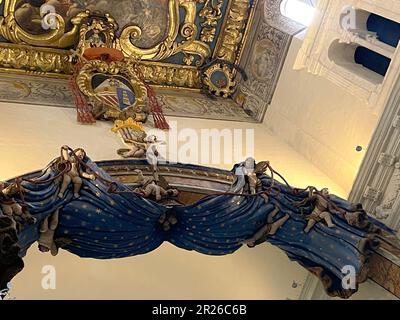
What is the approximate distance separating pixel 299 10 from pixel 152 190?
14.4 ft

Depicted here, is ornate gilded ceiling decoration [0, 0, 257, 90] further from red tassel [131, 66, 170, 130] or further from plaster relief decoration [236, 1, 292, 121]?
red tassel [131, 66, 170, 130]

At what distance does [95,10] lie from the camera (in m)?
9.94

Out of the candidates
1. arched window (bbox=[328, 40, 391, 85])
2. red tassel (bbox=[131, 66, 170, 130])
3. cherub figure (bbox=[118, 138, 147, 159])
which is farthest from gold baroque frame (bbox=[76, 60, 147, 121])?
arched window (bbox=[328, 40, 391, 85])

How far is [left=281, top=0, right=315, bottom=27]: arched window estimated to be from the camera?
9.58 meters

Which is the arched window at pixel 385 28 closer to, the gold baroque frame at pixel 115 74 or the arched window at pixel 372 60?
the arched window at pixel 372 60

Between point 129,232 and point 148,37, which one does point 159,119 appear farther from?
point 129,232

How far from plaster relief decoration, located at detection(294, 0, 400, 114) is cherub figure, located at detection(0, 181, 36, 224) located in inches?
166

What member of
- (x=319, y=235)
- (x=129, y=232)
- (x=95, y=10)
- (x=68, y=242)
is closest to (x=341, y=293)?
(x=319, y=235)

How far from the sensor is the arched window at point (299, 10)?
9578mm

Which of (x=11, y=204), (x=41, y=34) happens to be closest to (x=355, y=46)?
(x=41, y=34)

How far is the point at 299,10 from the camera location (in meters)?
9.90

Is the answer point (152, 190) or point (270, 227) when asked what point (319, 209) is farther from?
point (152, 190)

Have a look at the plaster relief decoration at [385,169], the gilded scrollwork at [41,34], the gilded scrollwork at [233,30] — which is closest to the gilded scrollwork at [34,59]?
the gilded scrollwork at [41,34]

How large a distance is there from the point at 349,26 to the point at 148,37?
3.26 metres
